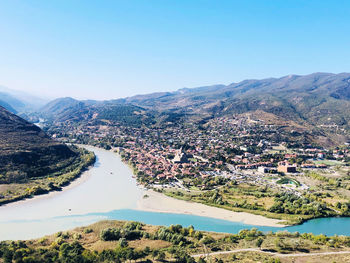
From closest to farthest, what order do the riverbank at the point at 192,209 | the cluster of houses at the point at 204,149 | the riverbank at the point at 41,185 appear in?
the riverbank at the point at 192,209
the riverbank at the point at 41,185
the cluster of houses at the point at 204,149

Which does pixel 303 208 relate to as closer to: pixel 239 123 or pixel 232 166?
pixel 232 166

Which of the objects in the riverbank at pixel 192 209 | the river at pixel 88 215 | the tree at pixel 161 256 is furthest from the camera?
the riverbank at pixel 192 209

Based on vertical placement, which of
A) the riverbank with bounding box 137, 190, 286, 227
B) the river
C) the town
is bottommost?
the river

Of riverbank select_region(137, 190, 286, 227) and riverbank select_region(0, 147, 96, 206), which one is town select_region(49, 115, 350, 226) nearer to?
riverbank select_region(137, 190, 286, 227)

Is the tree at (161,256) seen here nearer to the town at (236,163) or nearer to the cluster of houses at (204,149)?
the town at (236,163)

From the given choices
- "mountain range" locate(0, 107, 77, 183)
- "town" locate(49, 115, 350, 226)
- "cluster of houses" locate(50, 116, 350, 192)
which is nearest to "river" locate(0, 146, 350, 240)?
"town" locate(49, 115, 350, 226)

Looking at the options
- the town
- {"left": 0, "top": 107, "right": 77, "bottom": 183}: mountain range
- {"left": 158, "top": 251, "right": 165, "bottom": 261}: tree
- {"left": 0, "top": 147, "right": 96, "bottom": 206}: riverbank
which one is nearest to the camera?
{"left": 158, "top": 251, "right": 165, "bottom": 261}: tree

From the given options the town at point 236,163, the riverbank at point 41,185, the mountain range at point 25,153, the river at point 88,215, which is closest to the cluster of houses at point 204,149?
the town at point 236,163
